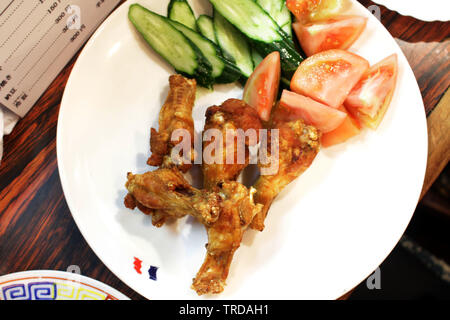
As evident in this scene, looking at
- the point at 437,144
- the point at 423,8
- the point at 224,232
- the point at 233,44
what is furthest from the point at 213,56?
the point at 437,144

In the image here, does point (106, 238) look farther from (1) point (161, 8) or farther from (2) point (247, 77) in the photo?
(1) point (161, 8)

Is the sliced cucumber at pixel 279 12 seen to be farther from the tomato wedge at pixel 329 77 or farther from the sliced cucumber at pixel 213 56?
the sliced cucumber at pixel 213 56

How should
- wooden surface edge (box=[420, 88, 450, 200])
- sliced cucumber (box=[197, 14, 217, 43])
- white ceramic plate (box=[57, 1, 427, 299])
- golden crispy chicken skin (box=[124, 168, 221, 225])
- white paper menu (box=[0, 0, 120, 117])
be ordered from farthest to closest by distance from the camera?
1. wooden surface edge (box=[420, 88, 450, 200])
2. sliced cucumber (box=[197, 14, 217, 43])
3. white ceramic plate (box=[57, 1, 427, 299])
4. white paper menu (box=[0, 0, 120, 117])
5. golden crispy chicken skin (box=[124, 168, 221, 225])

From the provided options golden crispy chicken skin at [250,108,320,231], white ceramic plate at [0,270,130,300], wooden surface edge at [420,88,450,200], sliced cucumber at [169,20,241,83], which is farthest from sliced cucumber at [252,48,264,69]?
white ceramic plate at [0,270,130,300]

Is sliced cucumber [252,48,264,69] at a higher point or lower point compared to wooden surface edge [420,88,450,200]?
higher

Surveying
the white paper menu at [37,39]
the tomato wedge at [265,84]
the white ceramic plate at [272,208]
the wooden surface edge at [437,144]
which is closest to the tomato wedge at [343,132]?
the white ceramic plate at [272,208]

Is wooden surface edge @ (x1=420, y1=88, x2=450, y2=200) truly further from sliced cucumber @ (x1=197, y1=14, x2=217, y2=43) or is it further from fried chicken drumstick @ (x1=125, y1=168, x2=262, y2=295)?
sliced cucumber @ (x1=197, y1=14, x2=217, y2=43)

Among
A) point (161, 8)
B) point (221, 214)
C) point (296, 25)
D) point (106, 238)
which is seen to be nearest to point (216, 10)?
point (161, 8)

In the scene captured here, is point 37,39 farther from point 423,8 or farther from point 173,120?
point 423,8
